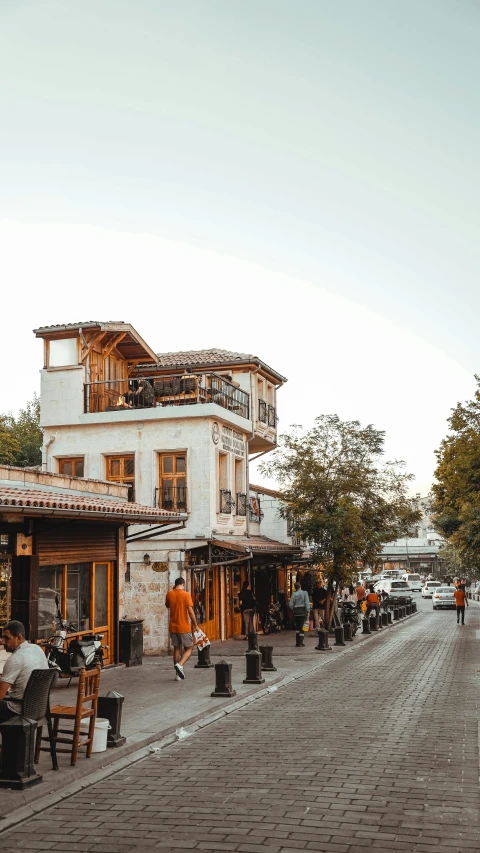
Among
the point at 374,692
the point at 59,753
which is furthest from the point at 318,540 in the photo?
the point at 59,753

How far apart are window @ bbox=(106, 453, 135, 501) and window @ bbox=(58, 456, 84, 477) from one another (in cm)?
90

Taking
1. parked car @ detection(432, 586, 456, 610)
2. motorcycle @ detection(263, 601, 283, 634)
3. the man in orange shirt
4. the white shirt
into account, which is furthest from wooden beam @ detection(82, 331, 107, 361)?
parked car @ detection(432, 586, 456, 610)

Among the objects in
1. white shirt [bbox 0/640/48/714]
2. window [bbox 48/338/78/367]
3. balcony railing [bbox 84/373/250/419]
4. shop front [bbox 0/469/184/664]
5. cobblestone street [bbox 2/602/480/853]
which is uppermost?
window [bbox 48/338/78/367]

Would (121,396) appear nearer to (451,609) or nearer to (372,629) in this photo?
(372,629)

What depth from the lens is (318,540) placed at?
2650 cm

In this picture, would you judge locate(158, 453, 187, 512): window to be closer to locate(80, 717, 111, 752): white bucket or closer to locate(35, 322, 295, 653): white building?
locate(35, 322, 295, 653): white building

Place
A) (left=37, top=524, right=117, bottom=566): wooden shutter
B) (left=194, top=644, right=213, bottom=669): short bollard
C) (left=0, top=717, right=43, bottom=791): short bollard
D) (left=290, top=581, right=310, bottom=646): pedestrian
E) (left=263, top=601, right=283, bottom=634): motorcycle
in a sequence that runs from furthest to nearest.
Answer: (left=263, top=601, right=283, bottom=634): motorcycle → (left=290, top=581, right=310, bottom=646): pedestrian → (left=194, top=644, right=213, bottom=669): short bollard → (left=37, top=524, right=117, bottom=566): wooden shutter → (left=0, top=717, right=43, bottom=791): short bollard

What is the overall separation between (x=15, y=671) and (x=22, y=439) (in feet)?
155

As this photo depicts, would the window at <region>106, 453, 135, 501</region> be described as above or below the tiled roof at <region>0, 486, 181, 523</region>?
above

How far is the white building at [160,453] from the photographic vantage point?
22.9m

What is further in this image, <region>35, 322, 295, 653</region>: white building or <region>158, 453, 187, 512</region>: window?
<region>158, 453, 187, 512</region>: window

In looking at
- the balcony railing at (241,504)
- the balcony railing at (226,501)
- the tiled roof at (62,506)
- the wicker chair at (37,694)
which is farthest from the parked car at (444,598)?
the wicker chair at (37,694)

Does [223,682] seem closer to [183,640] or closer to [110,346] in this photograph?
[183,640]

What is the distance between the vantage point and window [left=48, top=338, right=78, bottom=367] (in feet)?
84.0
